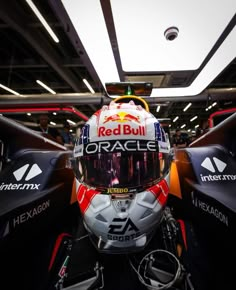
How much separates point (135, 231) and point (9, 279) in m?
0.61

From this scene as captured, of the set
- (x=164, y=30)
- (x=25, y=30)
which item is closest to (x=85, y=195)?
(x=164, y=30)

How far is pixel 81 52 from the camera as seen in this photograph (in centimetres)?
199

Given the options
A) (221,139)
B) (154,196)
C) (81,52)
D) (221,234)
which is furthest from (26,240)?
(81,52)

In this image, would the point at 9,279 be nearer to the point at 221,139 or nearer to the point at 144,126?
the point at 144,126

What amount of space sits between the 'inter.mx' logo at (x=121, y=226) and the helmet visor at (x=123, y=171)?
0.13m

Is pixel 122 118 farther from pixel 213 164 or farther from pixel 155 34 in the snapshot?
pixel 155 34

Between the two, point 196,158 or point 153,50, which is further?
point 153,50

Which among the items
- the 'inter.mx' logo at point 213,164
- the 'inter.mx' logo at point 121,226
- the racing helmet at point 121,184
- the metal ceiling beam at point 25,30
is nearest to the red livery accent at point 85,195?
the racing helmet at point 121,184

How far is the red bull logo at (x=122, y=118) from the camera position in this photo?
39.0 inches

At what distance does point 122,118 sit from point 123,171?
0.91ft

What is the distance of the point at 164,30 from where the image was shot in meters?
1.72

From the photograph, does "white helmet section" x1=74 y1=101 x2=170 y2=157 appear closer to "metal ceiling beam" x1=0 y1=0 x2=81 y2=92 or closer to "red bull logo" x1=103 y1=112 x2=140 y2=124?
"red bull logo" x1=103 y1=112 x2=140 y2=124

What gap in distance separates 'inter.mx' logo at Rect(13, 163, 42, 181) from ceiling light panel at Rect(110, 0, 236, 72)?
1.26 metres

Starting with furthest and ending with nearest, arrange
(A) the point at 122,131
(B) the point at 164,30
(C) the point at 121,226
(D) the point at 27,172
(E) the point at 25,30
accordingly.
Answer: (E) the point at 25,30, (B) the point at 164,30, (D) the point at 27,172, (A) the point at 122,131, (C) the point at 121,226
